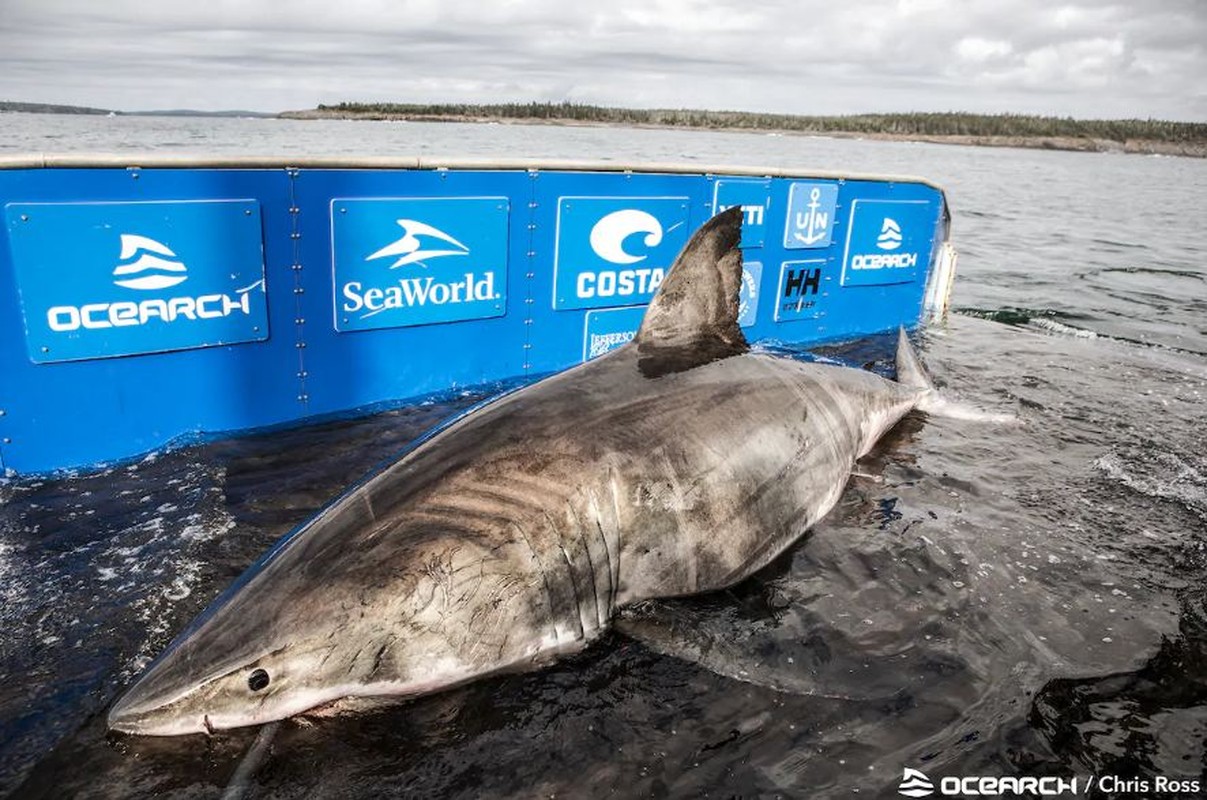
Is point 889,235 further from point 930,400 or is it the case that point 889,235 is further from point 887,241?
point 930,400

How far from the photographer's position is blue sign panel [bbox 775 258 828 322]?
330 inches

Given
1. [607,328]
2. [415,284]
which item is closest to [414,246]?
[415,284]

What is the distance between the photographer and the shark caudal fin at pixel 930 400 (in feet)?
20.9

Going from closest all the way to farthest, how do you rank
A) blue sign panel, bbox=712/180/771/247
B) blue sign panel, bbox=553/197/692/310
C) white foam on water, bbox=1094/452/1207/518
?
1. white foam on water, bbox=1094/452/1207/518
2. blue sign panel, bbox=553/197/692/310
3. blue sign panel, bbox=712/180/771/247

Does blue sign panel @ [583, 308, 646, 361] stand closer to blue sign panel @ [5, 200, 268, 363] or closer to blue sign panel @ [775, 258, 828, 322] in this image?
blue sign panel @ [775, 258, 828, 322]

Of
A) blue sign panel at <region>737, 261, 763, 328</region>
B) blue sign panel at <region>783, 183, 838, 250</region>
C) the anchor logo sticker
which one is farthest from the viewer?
the anchor logo sticker

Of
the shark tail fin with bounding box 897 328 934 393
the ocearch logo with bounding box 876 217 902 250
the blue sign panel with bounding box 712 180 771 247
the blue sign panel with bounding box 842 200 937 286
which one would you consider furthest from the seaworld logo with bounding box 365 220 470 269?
the ocearch logo with bounding box 876 217 902 250

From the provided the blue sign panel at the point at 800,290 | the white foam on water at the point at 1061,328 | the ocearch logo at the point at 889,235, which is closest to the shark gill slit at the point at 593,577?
the blue sign panel at the point at 800,290

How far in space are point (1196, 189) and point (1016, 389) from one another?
172 ft

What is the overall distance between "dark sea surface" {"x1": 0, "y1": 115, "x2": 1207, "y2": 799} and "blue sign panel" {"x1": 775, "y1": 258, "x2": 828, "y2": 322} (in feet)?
8.31

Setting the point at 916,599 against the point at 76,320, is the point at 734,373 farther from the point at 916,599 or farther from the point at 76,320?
the point at 76,320

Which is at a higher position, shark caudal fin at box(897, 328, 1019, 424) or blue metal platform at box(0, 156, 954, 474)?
blue metal platform at box(0, 156, 954, 474)
